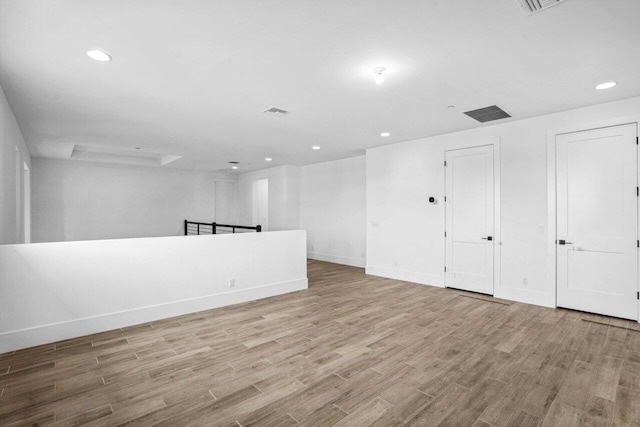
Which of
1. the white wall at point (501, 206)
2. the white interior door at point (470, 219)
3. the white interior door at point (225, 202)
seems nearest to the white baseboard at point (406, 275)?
the white wall at point (501, 206)

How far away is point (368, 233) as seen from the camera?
22.5ft

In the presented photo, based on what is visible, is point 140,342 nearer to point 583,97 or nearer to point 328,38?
point 328,38

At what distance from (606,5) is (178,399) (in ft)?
13.4

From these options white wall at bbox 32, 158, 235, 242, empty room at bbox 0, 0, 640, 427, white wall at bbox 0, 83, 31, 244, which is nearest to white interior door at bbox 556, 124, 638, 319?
empty room at bbox 0, 0, 640, 427

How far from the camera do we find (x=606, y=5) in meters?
2.12

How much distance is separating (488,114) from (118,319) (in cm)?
554

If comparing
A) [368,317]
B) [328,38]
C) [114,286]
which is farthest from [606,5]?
[114,286]

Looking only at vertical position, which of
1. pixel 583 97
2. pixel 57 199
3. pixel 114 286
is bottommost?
pixel 114 286

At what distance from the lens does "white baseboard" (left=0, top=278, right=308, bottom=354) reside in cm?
310

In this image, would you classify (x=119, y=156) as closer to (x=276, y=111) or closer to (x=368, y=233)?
(x=276, y=111)

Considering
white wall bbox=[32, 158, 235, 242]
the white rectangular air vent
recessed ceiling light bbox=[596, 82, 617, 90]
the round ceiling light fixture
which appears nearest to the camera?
the round ceiling light fixture

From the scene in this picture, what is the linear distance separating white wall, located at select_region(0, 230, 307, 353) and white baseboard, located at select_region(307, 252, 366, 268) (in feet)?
10.2

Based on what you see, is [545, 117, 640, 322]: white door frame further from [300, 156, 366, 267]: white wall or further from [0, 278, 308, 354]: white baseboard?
[0, 278, 308, 354]: white baseboard

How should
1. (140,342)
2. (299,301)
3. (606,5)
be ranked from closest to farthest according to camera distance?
(606,5)
(140,342)
(299,301)
